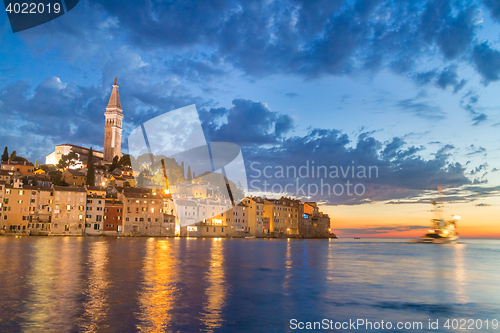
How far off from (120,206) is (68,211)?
10677mm

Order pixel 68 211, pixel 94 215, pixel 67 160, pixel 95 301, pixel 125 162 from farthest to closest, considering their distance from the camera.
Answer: pixel 125 162, pixel 67 160, pixel 94 215, pixel 68 211, pixel 95 301

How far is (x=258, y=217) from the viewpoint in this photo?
4513 inches

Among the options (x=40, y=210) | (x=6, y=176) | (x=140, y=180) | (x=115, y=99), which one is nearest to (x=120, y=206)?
(x=40, y=210)

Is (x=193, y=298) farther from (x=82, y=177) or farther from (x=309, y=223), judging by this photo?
(x=309, y=223)

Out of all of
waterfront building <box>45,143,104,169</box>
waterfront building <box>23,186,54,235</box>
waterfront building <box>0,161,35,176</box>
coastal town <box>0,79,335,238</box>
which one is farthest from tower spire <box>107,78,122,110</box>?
waterfront building <box>23,186,54,235</box>

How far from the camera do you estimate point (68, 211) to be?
7931 cm

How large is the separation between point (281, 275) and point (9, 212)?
69386 millimetres

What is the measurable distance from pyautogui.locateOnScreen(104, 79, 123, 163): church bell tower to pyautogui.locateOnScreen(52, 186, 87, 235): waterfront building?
74552 mm

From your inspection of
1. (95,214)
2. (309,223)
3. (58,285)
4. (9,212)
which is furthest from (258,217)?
(58,285)

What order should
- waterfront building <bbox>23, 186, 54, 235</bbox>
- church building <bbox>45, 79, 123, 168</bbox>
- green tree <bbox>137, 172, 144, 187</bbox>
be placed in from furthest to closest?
church building <bbox>45, 79, 123, 168</bbox> < green tree <bbox>137, 172, 144, 187</bbox> < waterfront building <bbox>23, 186, 54, 235</bbox>

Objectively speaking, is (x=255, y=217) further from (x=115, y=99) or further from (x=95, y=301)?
(x=95, y=301)

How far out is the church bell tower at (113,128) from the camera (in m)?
156

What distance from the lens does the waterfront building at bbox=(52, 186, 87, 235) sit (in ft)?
257

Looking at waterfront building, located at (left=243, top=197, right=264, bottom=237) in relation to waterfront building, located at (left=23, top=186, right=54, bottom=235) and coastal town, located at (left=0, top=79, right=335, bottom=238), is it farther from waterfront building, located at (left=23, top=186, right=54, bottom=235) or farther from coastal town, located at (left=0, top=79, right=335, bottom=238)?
waterfront building, located at (left=23, top=186, right=54, bottom=235)
